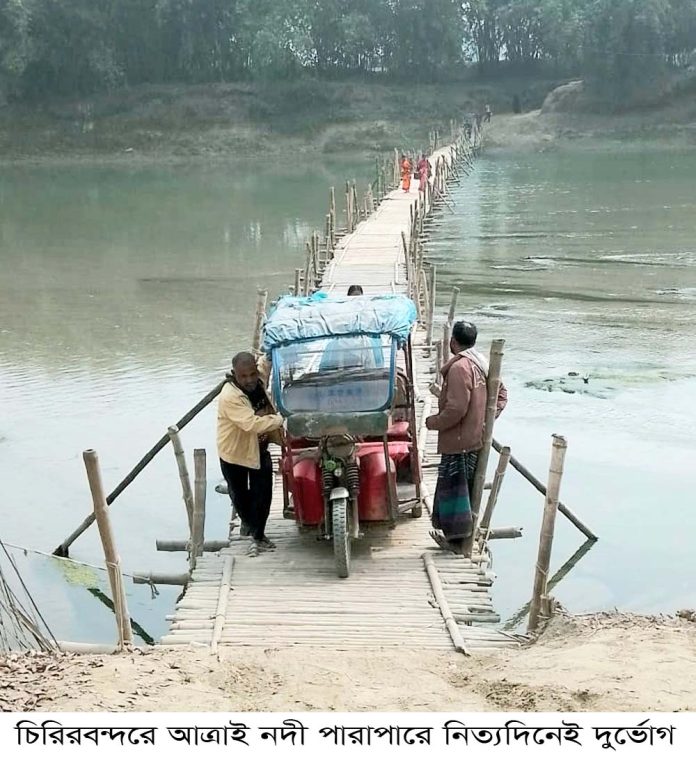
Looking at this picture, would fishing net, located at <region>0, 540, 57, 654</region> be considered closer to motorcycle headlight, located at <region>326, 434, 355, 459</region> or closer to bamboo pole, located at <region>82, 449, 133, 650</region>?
A: bamboo pole, located at <region>82, 449, 133, 650</region>

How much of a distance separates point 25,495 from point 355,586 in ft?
14.7

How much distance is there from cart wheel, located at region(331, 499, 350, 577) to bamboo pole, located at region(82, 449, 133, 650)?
1188 millimetres

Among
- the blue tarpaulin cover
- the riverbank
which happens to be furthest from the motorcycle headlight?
the riverbank

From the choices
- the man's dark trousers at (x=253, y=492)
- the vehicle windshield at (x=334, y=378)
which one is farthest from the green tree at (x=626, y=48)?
the man's dark trousers at (x=253, y=492)

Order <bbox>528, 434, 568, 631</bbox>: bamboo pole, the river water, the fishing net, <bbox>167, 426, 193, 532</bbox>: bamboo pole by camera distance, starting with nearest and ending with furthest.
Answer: the fishing net, <bbox>528, 434, 568, 631</bbox>: bamboo pole, <bbox>167, 426, 193, 532</bbox>: bamboo pole, the river water

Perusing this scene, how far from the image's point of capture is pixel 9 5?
4212cm

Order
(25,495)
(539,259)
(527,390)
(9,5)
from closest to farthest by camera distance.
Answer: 1. (25,495)
2. (527,390)
3. (539,259)
4. (9,5)

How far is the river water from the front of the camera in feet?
26.9

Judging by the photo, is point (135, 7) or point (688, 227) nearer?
point (688, 227)

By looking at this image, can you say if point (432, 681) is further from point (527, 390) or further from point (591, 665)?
point (527, 390)

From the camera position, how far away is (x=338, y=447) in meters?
6.01

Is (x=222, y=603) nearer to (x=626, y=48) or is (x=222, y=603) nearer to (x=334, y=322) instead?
(x=334, y=322)
